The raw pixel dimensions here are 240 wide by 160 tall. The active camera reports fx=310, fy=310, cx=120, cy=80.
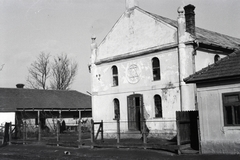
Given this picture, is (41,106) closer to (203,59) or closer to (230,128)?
(203,59)

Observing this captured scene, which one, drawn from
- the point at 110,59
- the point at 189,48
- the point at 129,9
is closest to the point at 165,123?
the point at 189,48

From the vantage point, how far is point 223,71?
12969mm

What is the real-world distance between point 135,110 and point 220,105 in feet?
30.4

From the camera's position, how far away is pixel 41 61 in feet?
198

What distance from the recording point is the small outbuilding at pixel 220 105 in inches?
495

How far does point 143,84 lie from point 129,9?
19.0ft

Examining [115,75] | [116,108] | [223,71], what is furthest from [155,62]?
[223,71]

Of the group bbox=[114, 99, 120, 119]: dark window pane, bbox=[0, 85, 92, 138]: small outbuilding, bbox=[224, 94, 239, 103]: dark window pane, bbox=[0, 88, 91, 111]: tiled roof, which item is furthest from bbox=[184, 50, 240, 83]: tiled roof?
bbox=[0, 88, 91, 111]: tiled roof

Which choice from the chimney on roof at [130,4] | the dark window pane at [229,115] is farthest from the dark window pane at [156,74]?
the dark window pane at [229,115]

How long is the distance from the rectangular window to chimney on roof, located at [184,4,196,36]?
787cm

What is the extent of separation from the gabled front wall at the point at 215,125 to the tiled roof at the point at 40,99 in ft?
84.2

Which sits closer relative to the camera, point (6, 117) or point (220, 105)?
point (220, 105)

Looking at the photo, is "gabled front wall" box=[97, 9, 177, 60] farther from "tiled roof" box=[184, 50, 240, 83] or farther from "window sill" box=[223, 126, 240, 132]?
"window sill" box=[223, 126, 240, 132]

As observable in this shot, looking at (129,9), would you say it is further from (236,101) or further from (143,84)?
(236,101)
